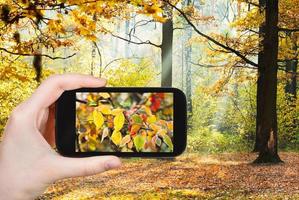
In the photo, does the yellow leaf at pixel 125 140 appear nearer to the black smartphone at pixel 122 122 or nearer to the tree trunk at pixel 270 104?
the black smartphone at pixel 122 122

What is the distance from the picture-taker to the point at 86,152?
4.33 ft

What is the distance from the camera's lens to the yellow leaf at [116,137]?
142cm

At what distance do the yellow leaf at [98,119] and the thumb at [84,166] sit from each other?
46 centimetres

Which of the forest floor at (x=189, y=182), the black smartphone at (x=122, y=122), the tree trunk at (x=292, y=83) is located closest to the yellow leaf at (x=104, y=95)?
the black smartphone at (x=122, y=122)

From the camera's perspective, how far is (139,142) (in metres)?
1.44

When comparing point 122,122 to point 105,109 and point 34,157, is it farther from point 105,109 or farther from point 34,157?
point 34,157

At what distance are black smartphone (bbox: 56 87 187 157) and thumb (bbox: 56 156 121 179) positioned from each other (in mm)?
180

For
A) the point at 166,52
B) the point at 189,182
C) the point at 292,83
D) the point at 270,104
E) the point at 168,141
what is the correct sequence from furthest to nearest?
the point at 292,83
the point at 166,52
the point at 270,104
the point at 189,182
the point at 168,141

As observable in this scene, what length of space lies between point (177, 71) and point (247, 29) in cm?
368

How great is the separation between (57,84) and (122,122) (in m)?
0.46

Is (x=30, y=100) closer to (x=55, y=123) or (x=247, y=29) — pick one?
(x=55, y=123)

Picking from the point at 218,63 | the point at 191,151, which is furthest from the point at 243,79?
the point at 191,151

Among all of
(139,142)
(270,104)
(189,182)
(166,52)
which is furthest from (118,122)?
(166,52)

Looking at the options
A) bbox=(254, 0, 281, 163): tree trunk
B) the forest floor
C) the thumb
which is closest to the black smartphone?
the thumb
